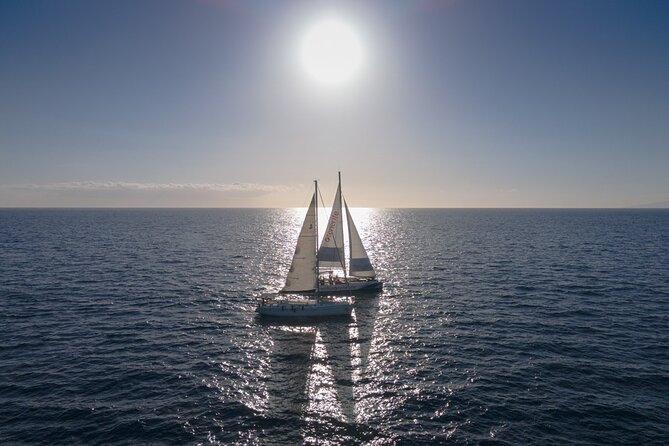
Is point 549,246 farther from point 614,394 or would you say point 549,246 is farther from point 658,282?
point 614,394

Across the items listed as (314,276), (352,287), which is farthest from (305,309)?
(352,287)

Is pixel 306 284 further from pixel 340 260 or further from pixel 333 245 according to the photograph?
pixel 333 245

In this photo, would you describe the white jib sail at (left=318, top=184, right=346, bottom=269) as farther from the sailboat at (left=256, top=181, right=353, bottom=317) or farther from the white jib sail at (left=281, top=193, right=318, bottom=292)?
the sailboat at (left=256, top=181, right=353, bottom=317)

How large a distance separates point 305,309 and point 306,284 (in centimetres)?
456

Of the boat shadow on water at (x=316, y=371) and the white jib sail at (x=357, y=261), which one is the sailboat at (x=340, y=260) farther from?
the boat shadow on water at (x=316, y=371)

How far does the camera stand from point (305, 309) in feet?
165

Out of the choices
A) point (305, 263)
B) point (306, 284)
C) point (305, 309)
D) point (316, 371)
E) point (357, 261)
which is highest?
point (305, 263)

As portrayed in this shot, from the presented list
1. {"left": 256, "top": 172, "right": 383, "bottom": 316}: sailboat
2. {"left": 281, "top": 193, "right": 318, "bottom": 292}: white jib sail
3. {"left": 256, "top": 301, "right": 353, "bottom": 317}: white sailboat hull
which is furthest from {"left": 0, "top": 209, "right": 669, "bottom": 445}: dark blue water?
{"left": 281, "top": 193, "right": 318, "bottom": 292}: white jib sail

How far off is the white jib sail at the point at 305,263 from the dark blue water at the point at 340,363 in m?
6.38

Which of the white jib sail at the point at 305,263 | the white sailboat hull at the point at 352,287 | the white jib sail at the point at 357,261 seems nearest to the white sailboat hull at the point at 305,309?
the white jib sail at the point at 305,263

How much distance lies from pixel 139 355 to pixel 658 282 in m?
82.4

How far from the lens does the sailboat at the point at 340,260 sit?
5956 cm

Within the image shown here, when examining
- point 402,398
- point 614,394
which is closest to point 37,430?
point 402,398

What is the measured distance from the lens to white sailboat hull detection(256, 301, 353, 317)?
50.2 m
